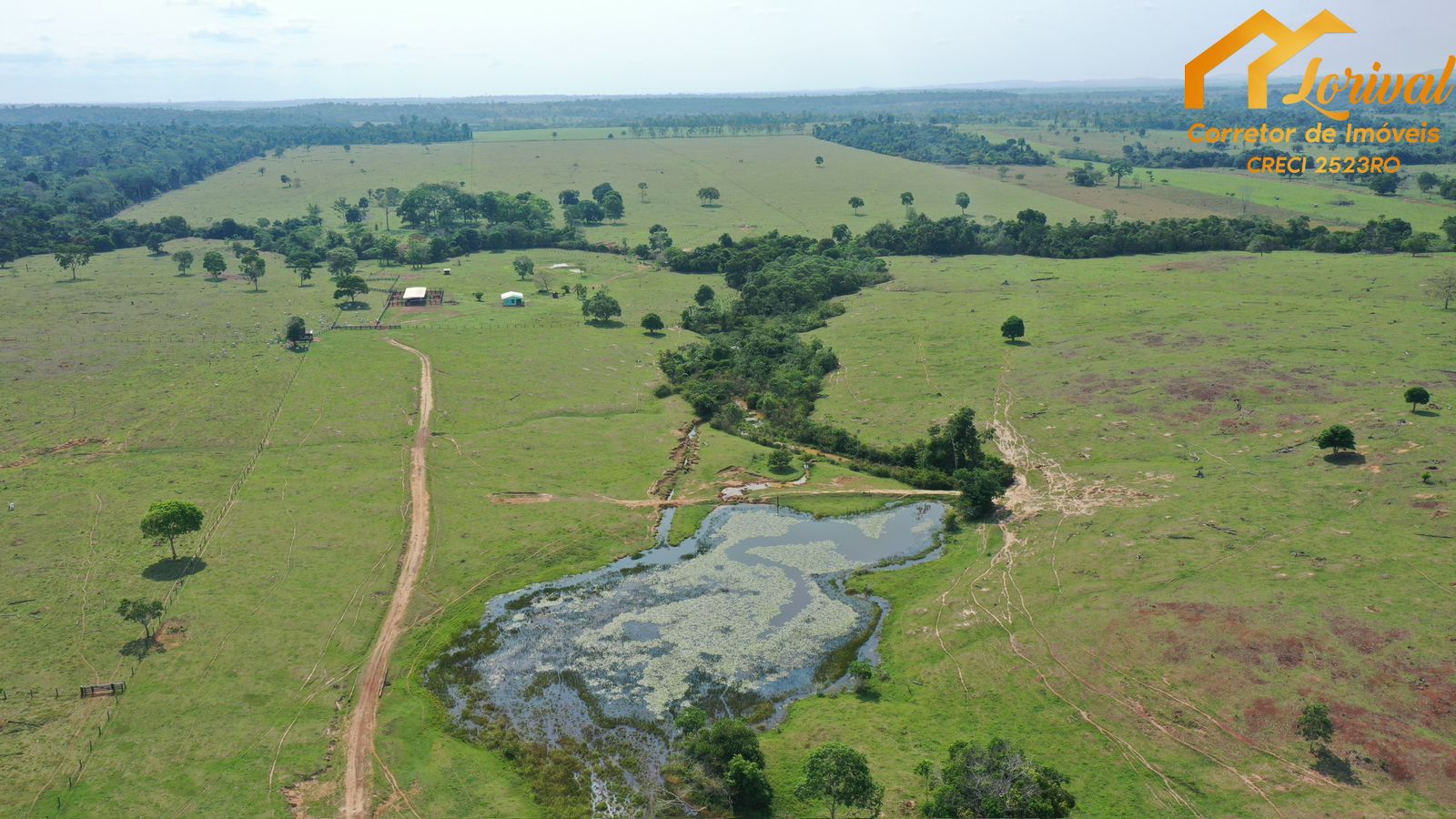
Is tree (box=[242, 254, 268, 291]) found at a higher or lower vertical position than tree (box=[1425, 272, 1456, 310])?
higher

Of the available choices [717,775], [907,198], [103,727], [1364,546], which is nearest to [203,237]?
[907,198]

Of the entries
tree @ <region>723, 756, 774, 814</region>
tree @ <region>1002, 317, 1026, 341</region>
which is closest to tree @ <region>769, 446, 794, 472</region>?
tree @ <region>723, 756, 774, 814</region>

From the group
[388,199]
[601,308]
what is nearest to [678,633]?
[601,308]

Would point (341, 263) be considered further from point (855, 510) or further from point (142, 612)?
point (855, 510)

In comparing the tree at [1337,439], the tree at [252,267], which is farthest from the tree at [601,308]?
the tree at [1337,439]

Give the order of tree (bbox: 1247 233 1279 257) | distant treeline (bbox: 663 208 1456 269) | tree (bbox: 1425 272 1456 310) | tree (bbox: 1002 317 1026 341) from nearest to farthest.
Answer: tree (bbox: 1425 272 1456 310) → tree (bbox: 1002 317 1026 341) → distant treeline (bbox: 663 208 1456 269) → tree (bbox: 1247 233 1279 257)

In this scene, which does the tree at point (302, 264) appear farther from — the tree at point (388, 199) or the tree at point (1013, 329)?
the tree at point (1013, 329)

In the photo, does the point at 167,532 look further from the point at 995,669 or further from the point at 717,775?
the point at 995,669

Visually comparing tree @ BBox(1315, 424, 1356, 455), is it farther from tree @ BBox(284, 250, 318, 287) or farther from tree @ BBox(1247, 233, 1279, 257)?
tree @ BBox(284, 250, 318, 287)

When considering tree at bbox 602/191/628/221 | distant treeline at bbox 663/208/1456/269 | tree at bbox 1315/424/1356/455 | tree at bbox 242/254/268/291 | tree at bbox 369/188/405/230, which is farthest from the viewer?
tree at bbox 369/188/405/230
